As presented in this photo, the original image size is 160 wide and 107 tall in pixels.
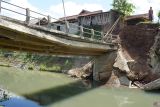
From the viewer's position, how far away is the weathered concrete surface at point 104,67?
3578 cm

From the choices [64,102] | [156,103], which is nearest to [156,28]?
[156,103]

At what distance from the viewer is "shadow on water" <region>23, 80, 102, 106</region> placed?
926 inches


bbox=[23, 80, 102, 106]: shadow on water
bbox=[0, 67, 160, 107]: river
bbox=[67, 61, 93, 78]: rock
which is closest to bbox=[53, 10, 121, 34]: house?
bbox=[67, 61, 93, 78]: rock

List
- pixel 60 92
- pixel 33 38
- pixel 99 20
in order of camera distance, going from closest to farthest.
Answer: pixel 33 38, pixel 60 92, pixel 99 20

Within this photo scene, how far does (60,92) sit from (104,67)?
10.0m

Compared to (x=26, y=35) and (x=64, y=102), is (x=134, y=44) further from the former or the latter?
(x=26, y=35)

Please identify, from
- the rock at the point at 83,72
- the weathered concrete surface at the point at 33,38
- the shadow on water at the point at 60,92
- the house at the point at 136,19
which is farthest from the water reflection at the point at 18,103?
the house at the point at 136,19

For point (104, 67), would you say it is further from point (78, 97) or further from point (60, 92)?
point (78, 97)

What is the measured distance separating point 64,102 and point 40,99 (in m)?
1.98

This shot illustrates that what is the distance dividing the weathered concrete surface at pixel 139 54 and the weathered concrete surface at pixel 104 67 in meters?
0.80

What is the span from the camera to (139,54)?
123ft

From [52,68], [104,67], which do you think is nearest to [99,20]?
[52,68]

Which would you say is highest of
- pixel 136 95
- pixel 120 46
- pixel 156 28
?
pixel 156 28

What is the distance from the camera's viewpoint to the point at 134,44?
39.2 metres
